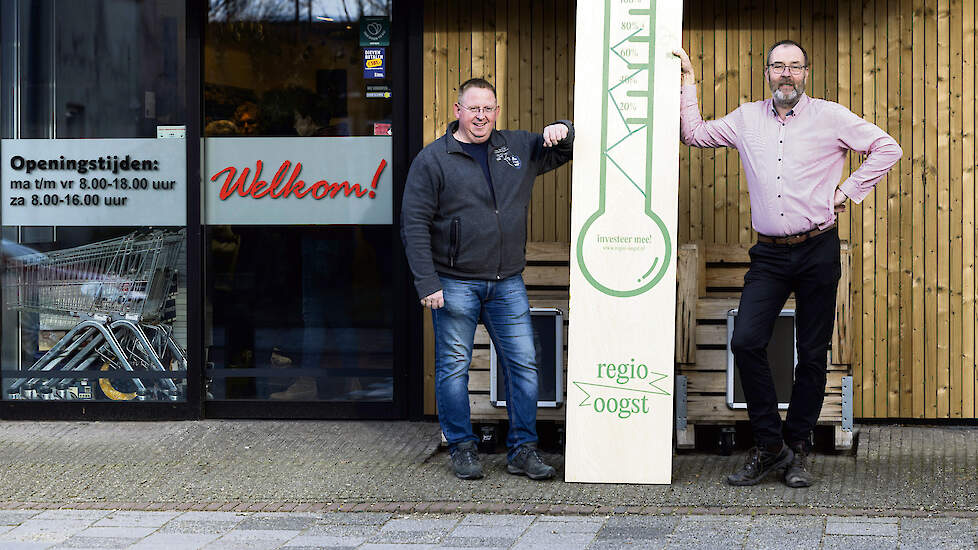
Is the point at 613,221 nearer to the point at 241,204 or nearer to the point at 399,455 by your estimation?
the point at 399,455

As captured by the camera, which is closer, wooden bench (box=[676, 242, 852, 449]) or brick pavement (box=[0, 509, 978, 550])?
brick pavement (box=[0, 509, 978, 550])

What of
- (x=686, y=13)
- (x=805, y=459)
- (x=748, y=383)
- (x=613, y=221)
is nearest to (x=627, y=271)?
(x=613, y=221)

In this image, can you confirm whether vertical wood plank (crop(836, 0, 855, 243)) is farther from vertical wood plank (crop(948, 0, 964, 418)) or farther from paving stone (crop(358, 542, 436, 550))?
paving stone (crop(358, 542, 436, 550))

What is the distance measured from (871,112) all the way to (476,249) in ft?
8.64

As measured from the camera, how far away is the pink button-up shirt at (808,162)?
18.6 ft

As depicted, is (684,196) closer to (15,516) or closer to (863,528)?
(863,528)

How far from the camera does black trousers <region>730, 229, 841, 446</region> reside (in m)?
5.74

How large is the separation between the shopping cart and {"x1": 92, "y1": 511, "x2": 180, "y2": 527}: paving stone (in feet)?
7.46

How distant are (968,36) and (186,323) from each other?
15.7 feet

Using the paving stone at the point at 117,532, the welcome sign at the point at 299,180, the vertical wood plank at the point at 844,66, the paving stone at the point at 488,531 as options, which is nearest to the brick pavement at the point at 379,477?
the paving stone at the point at 488,531

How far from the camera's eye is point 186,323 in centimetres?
765

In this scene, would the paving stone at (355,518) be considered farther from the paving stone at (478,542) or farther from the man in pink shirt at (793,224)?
the man in pink shirt at (793,224)

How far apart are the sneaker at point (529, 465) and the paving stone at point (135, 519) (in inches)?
62.7

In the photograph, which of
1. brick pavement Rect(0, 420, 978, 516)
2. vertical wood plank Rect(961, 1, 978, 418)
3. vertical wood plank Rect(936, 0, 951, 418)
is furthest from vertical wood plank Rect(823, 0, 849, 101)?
brick pavement Rect(0, 420, 978, 516)
